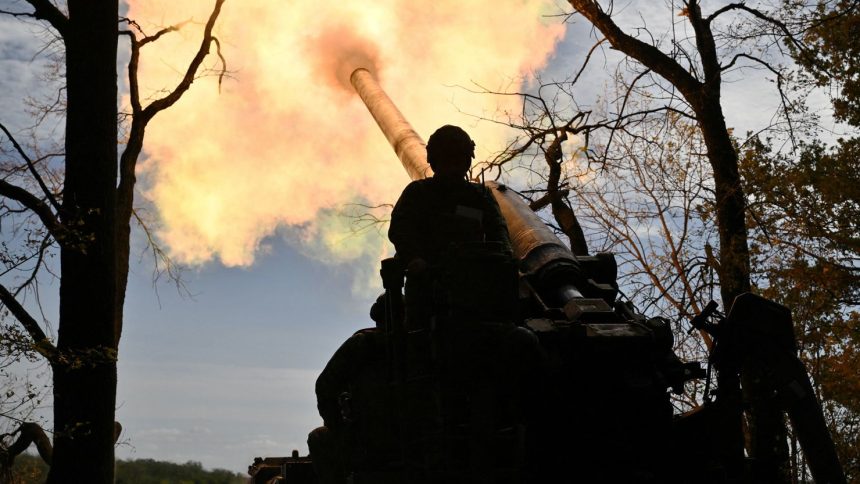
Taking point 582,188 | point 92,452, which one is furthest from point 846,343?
point 92,452

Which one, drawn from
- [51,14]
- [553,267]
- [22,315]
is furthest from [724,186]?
[22,315]

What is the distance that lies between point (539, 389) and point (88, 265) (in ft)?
16.7

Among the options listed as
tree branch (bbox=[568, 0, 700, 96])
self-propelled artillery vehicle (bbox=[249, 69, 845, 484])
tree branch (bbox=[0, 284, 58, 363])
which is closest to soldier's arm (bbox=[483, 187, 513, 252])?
self-propelled artillery vehicle (bbox=[249, 69, 845, 484])

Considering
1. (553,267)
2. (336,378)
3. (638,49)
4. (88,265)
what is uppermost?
(638,49)

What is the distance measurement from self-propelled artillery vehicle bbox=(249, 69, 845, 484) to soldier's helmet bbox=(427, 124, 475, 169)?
0.99m

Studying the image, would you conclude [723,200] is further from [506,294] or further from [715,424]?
[506,294]

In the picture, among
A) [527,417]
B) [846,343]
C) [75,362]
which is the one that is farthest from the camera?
[846,343]

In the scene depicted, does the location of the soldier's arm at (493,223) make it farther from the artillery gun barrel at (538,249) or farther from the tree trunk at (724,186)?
the tree trunk at (724,186)

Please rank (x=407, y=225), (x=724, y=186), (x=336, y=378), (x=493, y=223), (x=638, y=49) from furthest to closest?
(x=638, y=49), (x=724, y=186), (x=493, y=223), (x=336, y=378), (x=407, y=225)

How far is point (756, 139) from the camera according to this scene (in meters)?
17.9

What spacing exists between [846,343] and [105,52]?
52.8ft

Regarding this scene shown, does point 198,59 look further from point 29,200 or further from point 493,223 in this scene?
point 493,223

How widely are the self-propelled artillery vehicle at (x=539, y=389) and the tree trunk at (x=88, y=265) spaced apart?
3.09m

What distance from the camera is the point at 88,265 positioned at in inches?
381
